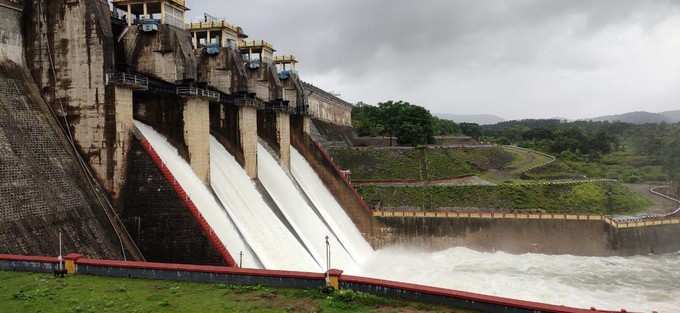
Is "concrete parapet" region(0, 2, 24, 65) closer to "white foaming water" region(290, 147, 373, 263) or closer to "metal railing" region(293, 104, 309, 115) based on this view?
"white foaming water" region(290, 147, 373, 263)

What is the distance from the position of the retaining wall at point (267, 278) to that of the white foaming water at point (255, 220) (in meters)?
8.60

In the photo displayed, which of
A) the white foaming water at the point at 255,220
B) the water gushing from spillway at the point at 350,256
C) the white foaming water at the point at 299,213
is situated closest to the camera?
the water gushing from spillway at the point at 350,256

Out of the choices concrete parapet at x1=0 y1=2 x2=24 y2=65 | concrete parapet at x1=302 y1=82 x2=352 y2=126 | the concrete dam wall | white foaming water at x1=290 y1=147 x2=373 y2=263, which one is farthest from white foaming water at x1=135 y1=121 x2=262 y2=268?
concrete parapet at x1=302 y1=82 x2=352 y2=126

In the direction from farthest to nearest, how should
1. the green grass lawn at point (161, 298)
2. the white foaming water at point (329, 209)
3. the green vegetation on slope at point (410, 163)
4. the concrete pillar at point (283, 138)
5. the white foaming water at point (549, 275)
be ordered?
1. the green vegetation on slope at point (410, 163)
2. the concrete pillar at point (283, 138)
3. the white foaming water at point (329, 209)
4. the white foaming water at point (549, 275)
5. the green grass lawn at point (161, 298)

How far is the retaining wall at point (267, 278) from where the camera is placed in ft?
36.0

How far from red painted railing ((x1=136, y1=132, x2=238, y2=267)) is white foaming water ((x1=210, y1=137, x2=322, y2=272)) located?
123 inches

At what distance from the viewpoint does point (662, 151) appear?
237ft

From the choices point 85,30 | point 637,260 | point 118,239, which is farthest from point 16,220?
point 637,260

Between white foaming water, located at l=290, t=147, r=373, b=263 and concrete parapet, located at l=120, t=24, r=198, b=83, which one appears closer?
concrete parapet, located at l=120, t=24, r=198, b=83

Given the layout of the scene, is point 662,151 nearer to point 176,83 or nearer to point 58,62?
point 176,83

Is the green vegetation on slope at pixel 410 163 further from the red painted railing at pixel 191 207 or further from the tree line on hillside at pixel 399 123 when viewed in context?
the red painted railing at pixel 191 207

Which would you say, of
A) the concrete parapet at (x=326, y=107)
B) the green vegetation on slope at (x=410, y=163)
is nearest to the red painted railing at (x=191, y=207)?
the concrete parapet at (x=326, y=107)

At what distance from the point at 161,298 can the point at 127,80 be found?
1129 centimetres

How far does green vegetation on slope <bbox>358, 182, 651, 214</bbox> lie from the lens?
42062 millimetres
